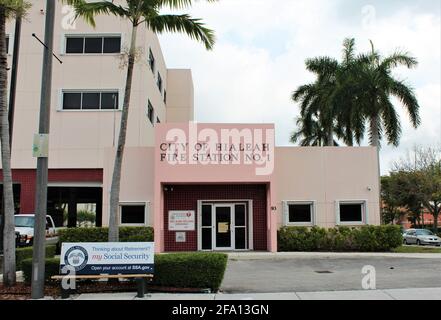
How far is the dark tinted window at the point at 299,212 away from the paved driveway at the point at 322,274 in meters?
3.29

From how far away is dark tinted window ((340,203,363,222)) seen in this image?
22062 mm

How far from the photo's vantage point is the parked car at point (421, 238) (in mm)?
33875

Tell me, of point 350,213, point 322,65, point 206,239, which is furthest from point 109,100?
point 322,65

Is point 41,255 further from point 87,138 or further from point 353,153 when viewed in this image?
point 87,138

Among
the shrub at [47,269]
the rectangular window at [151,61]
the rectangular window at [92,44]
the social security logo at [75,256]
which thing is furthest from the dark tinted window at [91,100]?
the social security logo at [75,256]

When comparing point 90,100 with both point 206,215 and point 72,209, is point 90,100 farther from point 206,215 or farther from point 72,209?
point 206,215

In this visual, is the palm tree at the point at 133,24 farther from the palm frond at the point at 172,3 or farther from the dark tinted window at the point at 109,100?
the dark tinted window at the point at 109,100

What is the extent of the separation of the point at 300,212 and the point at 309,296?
11931 millimetres

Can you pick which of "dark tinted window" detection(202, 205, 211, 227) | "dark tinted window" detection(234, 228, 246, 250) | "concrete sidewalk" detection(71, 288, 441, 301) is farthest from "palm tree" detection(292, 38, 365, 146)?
"concrete sidewalk" detection(71, 288, 441, 301)

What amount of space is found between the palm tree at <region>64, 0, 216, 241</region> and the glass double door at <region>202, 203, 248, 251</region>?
371 inches
